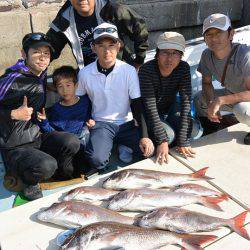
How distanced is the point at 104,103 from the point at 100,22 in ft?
3.52

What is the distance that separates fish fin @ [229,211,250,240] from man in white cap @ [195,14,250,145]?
1.28 meters

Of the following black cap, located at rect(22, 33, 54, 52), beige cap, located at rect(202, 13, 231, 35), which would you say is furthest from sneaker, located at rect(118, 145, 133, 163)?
beige cap, located at rect(202, 13, 231, 35)

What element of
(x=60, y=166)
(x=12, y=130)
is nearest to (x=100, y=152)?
(x=60, y=166)

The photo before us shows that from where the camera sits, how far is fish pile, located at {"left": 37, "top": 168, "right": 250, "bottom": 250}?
7.68 feet

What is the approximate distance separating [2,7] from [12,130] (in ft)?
11.3

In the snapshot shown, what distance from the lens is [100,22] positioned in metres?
4.27

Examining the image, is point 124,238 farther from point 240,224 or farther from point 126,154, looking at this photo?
point 126,154

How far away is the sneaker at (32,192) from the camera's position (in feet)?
11.1

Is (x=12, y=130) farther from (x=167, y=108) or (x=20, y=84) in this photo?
(x=167, y=108)

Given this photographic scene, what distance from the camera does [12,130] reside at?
3.47 m

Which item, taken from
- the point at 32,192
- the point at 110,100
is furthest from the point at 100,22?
the point at 32,192

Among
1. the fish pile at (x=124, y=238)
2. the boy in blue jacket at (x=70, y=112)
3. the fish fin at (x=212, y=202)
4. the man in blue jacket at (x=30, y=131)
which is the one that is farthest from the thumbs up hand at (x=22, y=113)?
the fish fin at (x=212, y=202)

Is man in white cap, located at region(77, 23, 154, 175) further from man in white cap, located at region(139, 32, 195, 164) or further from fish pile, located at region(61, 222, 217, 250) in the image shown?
fish pile, located at region(61, 222, 217, 250)

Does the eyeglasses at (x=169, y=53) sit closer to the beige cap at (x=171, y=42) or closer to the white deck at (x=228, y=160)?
the beige cap at (x=171, y=42)
